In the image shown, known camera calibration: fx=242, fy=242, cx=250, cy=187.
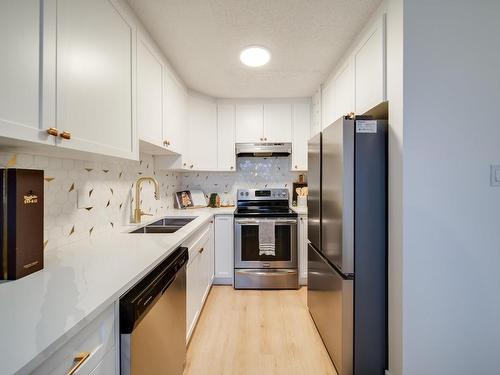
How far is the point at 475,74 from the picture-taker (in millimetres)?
1257

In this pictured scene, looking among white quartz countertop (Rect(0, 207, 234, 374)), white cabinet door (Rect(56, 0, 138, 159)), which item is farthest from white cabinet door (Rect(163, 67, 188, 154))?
white quartz countertop (Rect(0, 207, 234, 374))

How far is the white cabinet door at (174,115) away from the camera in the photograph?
2.14 meters

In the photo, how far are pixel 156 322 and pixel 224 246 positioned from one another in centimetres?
173

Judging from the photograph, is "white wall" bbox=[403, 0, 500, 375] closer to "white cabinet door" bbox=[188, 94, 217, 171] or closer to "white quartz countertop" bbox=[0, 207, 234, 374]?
"white quartz countertop" bbox=[0, 207, 234, 374]

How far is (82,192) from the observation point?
1.50 meters

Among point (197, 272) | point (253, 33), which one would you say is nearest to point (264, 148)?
point (253, 33)

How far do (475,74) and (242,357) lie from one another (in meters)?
2.20

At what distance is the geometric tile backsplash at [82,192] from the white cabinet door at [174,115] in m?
0.36

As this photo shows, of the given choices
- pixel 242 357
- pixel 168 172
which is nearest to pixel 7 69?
pixel 242 357

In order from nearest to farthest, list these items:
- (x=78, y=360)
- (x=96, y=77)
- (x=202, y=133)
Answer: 1. (x=78, y=360)
2. (x=96, y=77)
3. (x=202, y=133)

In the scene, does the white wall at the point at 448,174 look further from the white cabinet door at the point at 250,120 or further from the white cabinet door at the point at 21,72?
the white cabinet door at the point at 250,120

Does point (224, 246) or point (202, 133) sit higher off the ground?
point (202, 133)

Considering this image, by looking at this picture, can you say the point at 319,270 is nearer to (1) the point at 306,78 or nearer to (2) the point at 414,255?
(2) the point at 414,255

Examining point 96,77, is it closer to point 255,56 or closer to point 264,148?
point 255,56
